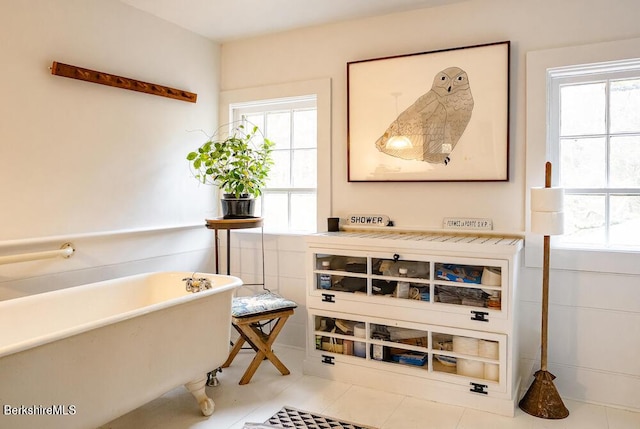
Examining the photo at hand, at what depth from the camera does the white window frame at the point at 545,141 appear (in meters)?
2.54

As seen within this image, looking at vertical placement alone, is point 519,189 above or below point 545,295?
above

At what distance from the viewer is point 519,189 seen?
2.76 m

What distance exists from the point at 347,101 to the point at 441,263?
135cm

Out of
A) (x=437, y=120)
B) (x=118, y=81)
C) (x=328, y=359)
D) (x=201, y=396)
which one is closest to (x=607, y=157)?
(x=437, y=120)

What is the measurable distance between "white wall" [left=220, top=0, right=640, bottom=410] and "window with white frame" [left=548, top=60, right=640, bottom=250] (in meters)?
0.19

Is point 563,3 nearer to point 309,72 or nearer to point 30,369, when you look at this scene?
point 309,72

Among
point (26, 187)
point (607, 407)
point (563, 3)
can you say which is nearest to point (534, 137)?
point (563, 3)

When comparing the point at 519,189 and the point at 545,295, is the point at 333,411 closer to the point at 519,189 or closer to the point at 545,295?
the point at 545,295

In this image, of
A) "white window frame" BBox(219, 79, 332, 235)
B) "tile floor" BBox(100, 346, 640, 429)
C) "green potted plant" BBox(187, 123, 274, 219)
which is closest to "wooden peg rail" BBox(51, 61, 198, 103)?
"green potted plant" BBox(187, 123, 274, 219)

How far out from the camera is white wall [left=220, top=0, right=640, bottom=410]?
99.9 inches

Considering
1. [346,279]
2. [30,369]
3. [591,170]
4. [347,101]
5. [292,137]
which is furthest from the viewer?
[292,137]

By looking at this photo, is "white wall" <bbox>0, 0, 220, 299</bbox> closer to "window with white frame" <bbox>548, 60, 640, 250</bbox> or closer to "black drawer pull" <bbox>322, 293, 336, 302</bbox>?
"black drawer pull" <bbox>322, 293, 336, 302</bbox>

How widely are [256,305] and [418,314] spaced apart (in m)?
1.01

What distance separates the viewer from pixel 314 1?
296cm
